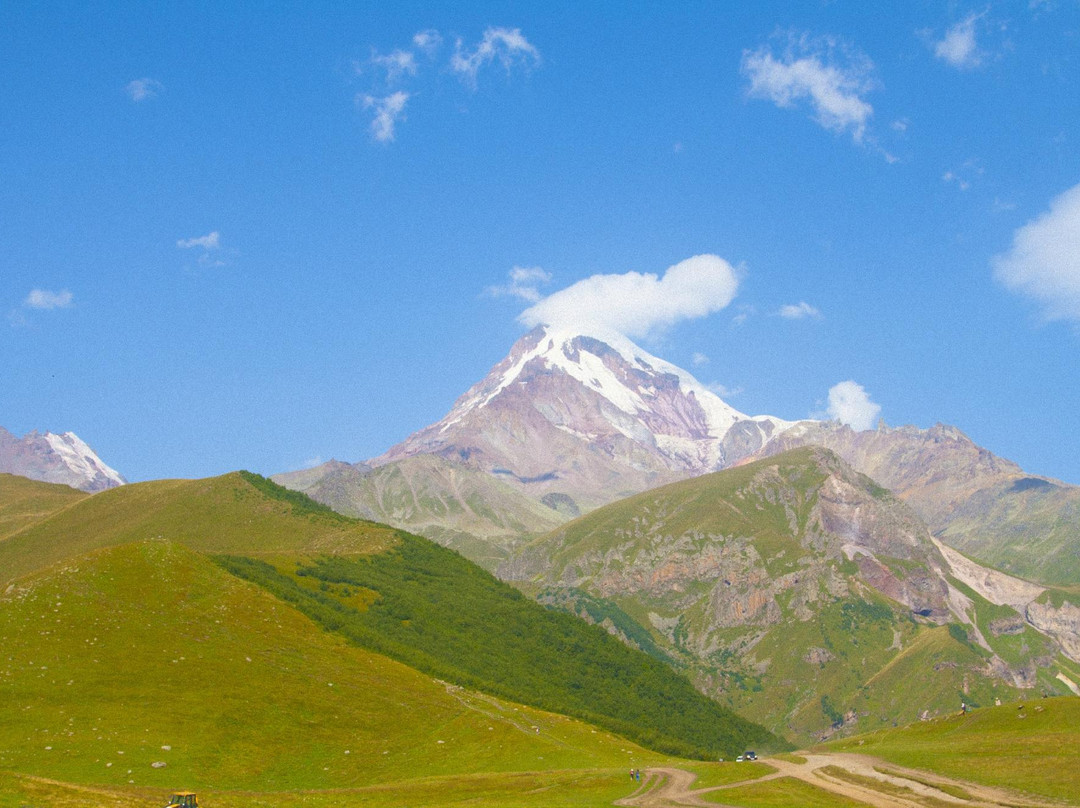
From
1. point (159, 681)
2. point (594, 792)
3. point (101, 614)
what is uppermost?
point (101, 614)

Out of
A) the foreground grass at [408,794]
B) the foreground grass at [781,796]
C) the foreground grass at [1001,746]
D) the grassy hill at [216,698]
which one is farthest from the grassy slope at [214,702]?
the foreground grass at [1001,746]

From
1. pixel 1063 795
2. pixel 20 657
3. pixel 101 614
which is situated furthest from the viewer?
pixel 101 614

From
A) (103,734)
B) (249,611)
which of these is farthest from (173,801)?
(249,611)

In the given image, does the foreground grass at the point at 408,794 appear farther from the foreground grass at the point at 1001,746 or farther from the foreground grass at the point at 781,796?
the foreground grass at the point at 1001,746

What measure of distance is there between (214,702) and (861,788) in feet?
256

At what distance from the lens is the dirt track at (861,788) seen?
9406 cm

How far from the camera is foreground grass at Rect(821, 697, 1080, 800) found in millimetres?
101312

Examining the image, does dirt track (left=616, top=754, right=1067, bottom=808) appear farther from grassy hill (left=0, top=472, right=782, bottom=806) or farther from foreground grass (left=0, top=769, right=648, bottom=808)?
grassy hill (left=0, top=472, right=782, bottom=806)

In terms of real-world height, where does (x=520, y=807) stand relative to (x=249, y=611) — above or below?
below

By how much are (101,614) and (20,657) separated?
16.9m

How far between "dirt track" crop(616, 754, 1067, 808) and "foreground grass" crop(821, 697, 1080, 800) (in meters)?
3.33

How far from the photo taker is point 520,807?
85.5 metres

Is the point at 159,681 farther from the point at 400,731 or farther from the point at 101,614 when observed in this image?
the point at 400,731

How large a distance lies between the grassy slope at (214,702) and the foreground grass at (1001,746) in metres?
35.9
